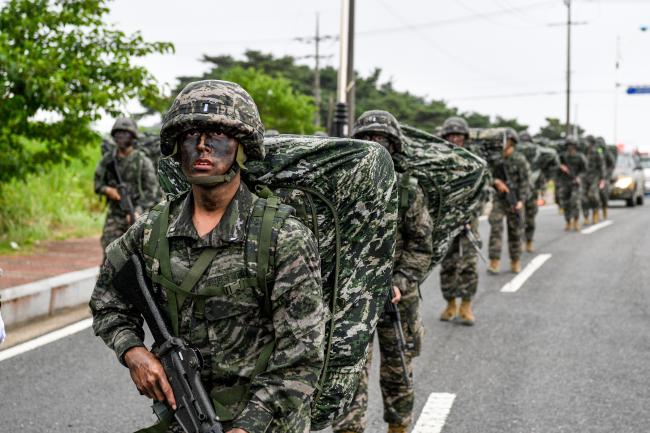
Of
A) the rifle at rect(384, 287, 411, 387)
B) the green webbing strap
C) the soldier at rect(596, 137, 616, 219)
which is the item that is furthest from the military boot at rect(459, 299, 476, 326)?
the soldier at rect(596, 137, 616, 219)

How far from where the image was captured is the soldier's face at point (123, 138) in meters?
9.38

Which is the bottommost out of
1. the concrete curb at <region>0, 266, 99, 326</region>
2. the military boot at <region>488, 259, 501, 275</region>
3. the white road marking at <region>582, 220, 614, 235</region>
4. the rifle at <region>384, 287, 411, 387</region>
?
the white road marking at <region>582, 220, 614, 235</region>

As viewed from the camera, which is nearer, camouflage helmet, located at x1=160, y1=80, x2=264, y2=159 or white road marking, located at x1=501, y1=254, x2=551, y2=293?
camouflage helmet, located at x1=160, y1=80, x2=264, y2=159

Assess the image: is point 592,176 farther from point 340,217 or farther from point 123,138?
point 340,217

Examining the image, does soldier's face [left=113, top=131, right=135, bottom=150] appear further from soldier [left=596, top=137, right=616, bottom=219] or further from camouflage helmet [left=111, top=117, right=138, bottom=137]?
soldier [left=596, top=137, right=616, bottom=219]

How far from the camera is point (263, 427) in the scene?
2566 mm

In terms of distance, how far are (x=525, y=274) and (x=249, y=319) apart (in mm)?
10195

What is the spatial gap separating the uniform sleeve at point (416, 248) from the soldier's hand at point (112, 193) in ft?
16.0

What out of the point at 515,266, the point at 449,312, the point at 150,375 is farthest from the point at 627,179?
the point at 150,375

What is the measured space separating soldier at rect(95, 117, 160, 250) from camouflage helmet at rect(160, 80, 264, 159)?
21.9 feet

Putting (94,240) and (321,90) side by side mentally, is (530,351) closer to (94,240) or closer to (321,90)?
(94,240)

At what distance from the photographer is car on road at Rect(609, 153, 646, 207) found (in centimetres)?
2891

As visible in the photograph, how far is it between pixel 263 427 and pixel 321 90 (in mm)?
57826

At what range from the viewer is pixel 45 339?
25.2ft
